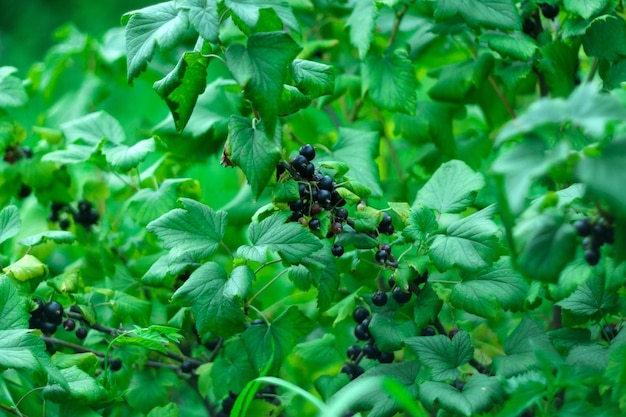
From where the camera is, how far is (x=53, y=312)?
55.5 inches

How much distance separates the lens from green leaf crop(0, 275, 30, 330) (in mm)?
1250

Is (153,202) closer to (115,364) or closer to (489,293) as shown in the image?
(115,364)

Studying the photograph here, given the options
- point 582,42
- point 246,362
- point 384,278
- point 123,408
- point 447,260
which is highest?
point 582,42

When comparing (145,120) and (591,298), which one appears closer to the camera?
(591,298)

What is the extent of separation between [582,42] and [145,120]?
4.79 feet

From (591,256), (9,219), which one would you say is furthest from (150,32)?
(591,256)

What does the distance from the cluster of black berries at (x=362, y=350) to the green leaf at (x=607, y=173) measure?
581mm

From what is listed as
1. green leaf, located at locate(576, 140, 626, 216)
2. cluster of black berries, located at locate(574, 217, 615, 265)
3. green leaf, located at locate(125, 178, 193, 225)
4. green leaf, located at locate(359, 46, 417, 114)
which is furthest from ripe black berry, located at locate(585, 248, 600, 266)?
green leaf, located at locate(125, 178, 193, 225)

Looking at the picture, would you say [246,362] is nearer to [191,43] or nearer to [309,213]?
[309,213]

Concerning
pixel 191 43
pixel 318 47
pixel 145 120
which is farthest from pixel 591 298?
pixel 145 120

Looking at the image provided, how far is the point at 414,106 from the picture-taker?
1632mm

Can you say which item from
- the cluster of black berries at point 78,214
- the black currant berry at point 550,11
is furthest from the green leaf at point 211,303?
the black currant berry at point 550,11

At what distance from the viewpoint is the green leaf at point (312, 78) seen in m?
1.22

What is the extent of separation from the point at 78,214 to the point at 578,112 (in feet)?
4.14
